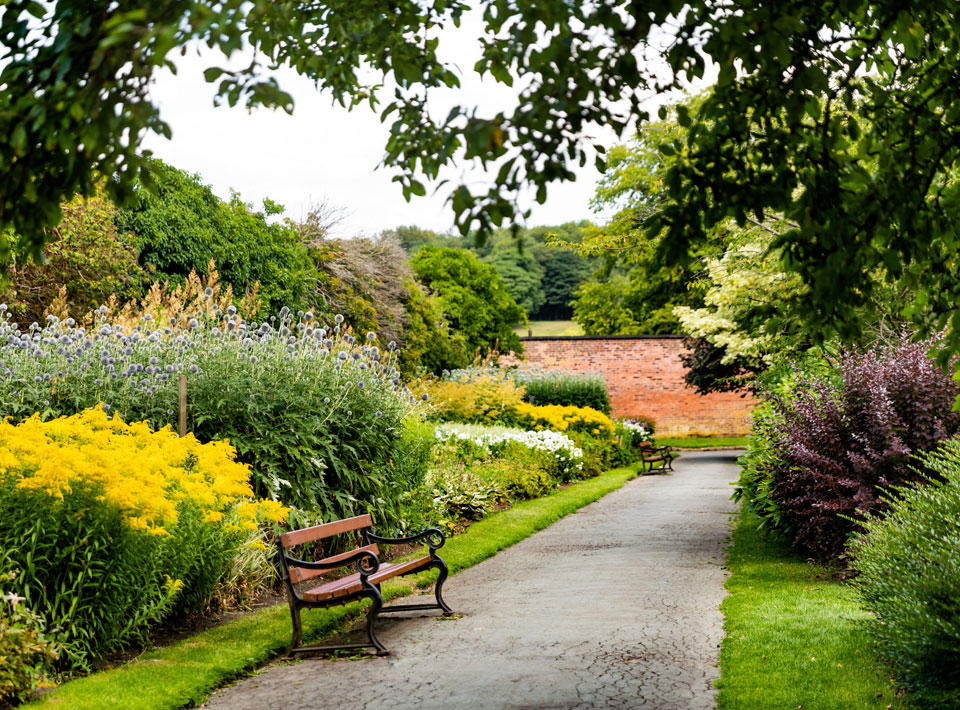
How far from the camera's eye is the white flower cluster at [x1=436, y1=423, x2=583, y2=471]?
596 inches

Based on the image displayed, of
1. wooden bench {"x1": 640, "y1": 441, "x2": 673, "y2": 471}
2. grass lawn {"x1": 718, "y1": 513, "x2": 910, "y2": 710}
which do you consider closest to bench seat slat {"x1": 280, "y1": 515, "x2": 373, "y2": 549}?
grass lawn {"x1": 718, "y1": 513, "x2": 910, "y2": 710}

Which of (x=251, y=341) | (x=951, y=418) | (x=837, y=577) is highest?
(x=251, y=341)

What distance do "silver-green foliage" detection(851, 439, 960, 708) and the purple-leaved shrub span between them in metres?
2.55

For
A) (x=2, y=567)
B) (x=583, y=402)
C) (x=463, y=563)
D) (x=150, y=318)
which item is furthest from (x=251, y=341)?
(x=583, y=402)

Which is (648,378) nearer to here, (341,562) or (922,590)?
(341,562)

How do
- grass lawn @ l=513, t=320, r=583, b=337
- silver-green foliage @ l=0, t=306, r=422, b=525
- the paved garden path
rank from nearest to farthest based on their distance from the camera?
the paved garden path
silver-green foliage @ l=0, t=306, r=422, b=525
grass lawn @ l=513, t=320, r=583, b=337

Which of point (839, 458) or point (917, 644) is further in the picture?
point (839, 458)

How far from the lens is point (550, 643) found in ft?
20.3

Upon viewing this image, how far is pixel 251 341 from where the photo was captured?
911cm

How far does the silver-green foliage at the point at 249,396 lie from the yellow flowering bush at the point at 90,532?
1762mm

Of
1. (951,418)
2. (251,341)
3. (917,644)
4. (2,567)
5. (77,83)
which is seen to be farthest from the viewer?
(251,341)

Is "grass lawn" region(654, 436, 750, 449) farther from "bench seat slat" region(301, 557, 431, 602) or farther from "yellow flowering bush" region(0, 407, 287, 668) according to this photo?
"yellow flowering bush" region(0, 407, 287, 668)

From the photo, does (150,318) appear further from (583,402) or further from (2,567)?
(583,402)

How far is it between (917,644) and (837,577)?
4031 millimetres
